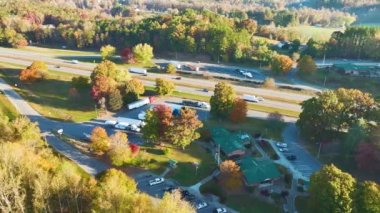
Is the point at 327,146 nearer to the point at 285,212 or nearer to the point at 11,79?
the point at 285,212

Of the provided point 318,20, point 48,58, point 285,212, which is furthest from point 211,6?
point 285,212

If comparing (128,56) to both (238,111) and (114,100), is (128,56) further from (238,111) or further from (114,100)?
(238,111)

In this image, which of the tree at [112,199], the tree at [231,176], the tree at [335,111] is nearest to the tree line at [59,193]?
the tree at [112,199]

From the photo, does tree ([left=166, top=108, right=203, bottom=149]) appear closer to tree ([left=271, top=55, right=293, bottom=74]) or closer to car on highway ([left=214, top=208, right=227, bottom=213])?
car on highway ([left=214, top=208, right=227, bottom=213])

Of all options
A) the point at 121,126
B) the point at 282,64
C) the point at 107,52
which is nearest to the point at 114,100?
the point at 121,126

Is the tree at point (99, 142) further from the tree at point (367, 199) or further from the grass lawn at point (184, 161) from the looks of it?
the tree at point (367, 199)

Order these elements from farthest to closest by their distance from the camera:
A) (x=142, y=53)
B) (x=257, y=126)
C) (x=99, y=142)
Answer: (x=142, y=53), (x=257, y=126), (x=99, y=142)
